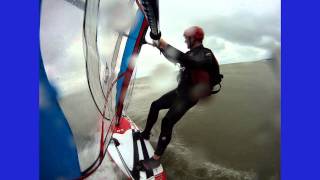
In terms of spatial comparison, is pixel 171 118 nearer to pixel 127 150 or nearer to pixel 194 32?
pixel 127 150

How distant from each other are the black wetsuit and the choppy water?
23mm

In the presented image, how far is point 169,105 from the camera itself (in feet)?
5.08

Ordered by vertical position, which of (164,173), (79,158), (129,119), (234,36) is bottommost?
(164,173)

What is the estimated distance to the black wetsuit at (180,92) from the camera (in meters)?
1.51

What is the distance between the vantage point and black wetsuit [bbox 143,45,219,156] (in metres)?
1.51

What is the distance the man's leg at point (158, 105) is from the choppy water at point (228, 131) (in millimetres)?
19

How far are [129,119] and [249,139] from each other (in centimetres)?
47

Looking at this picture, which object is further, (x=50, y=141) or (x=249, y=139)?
(x=249, y=139)

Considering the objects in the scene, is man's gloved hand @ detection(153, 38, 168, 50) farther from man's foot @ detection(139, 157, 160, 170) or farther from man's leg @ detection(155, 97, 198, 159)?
man's foot @ detection(139, 157, 160, 170)

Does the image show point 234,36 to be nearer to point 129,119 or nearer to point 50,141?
point 129,119

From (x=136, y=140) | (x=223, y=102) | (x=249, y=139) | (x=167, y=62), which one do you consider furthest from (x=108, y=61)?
(x=249, y=139)

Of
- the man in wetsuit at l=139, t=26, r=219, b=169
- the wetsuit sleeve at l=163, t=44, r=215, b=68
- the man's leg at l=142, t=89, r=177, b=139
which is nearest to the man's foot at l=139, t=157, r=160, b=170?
the man in wetsuit at l=139, t=26, r=219, b=169

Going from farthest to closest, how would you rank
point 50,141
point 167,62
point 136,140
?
point 136,140 < point 167,62 < point 50,141

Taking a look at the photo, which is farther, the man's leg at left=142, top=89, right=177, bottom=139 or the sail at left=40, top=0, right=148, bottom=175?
the man's leg at left=142, top=89, right=177, bottom=139
